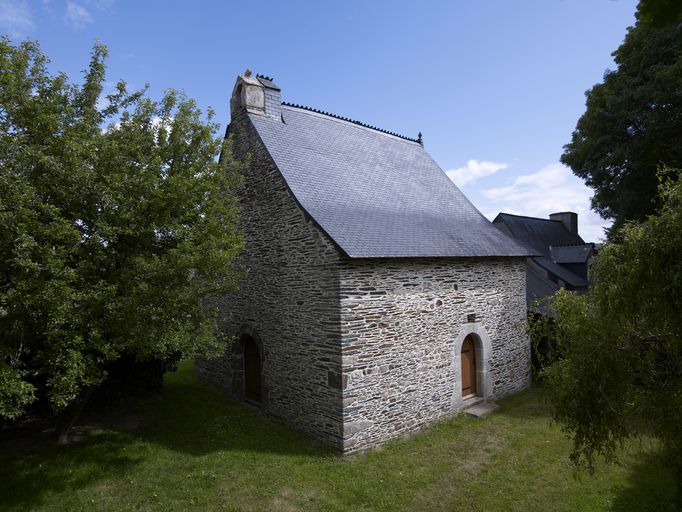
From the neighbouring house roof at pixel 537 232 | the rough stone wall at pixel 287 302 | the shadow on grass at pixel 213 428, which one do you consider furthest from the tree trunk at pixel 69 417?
the neighbouring house roof at pixel 537 232

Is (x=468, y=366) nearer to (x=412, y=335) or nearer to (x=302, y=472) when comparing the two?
(x=412, y=335)

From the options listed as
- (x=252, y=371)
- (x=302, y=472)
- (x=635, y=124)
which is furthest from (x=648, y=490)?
(x=635, y=124)

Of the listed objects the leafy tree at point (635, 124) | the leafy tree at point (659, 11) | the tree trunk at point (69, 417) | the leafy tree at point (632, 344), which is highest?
the leafy tree at point (635, 124)

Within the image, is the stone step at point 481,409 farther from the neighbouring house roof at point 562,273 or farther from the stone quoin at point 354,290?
the neighbouring house roof at point 562,273

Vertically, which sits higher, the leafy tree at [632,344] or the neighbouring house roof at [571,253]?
the neighbouring house roof at [571,253]

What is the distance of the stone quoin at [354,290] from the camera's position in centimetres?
850

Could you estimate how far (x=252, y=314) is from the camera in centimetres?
1081

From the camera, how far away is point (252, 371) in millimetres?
11320

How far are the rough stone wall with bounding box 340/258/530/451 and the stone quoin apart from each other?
0.03 metres

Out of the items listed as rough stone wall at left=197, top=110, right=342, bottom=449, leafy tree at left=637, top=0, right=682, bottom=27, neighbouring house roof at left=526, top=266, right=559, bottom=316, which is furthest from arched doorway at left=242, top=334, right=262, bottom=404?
leafy tree at left=637, top=0, right=682, bottom=27

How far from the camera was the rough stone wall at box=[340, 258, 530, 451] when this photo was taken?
27.5 feet

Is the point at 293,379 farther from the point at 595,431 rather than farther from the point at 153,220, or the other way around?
the point at 595,431

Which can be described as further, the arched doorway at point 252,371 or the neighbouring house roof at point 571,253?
the neighbouring house roof at point 571,253

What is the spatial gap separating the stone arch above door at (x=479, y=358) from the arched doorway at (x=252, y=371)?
17.1 ft
